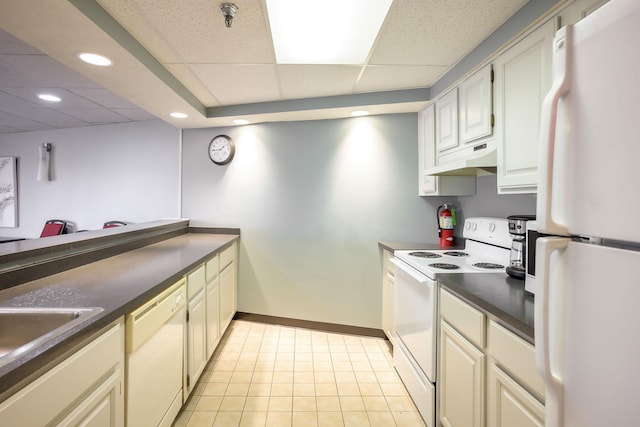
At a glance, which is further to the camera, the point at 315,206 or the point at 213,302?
the point at 315,206

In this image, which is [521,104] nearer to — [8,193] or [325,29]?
[325,29]

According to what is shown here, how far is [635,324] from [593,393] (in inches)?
7.3

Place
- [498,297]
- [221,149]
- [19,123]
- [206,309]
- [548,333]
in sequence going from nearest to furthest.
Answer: [548,333], [498,297], [206,309], [221,149], [19,123]

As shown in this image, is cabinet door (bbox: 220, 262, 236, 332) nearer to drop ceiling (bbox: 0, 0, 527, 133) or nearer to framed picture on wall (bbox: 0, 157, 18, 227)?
drop ceiling (bbox: 0, 0, 527, 133)

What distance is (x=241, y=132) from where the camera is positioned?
326 centimetres

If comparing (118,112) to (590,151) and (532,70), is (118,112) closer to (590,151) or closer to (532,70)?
(532,70)

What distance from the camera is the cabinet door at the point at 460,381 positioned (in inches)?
49.6

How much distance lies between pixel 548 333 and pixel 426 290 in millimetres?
1006

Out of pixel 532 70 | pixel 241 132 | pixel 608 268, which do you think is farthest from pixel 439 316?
pixel 241 132

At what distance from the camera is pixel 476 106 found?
192 cm

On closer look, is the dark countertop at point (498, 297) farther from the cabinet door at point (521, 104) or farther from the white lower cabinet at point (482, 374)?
the cabinet door at point (521, 104)

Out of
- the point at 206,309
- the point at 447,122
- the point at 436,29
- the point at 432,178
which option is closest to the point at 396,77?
the point at 447,122

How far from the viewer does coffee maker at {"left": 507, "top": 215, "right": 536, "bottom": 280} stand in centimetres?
149

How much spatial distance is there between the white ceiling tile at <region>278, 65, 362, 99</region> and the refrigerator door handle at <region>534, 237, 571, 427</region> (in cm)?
188
